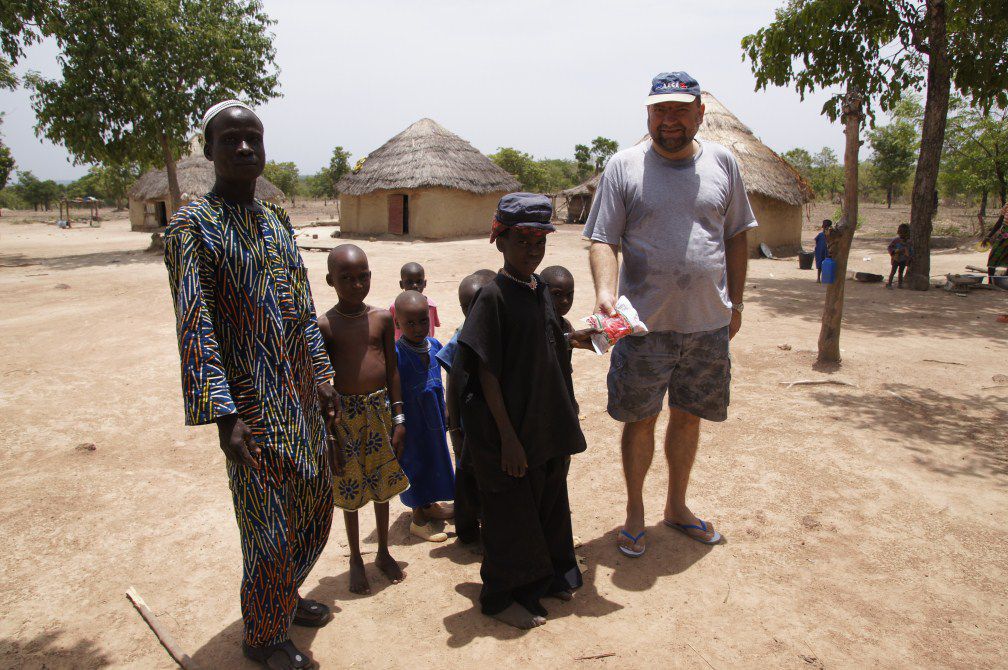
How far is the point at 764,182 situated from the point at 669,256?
14.2 metres

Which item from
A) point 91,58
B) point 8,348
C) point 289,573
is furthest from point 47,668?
point 91,58

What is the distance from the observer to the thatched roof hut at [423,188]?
Result: 1928cm

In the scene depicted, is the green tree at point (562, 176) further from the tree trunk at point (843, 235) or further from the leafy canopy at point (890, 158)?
the tree trunk at point (843, 235)

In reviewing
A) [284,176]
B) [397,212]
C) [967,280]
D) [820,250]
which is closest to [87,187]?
[284,176]

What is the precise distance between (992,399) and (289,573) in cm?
502

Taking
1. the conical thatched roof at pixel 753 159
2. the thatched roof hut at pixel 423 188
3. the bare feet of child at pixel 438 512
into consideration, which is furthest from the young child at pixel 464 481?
the thatched roof hut at pixel 423 188

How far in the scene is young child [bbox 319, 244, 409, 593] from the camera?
2.66m

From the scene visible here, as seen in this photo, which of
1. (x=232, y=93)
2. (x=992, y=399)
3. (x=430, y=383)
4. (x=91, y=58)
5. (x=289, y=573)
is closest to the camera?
(x=289, y=573)

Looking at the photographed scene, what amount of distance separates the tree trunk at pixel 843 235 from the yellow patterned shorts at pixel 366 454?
440 centimetres

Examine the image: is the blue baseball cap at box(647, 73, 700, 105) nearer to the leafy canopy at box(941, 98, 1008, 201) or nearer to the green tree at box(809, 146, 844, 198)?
the leafy canopy at box(941, 98, 1008, 201)

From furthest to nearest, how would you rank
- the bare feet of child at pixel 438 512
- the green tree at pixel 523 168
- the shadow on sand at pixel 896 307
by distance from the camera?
the green tree at pixel 523 168 → the shadow on sand at pixel 896 307 → the bare feet of child at pixel 438 512

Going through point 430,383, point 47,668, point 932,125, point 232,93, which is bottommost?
point 47,668

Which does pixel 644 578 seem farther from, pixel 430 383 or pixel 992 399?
pixel 992 399

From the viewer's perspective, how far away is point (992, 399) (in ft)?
15.5
